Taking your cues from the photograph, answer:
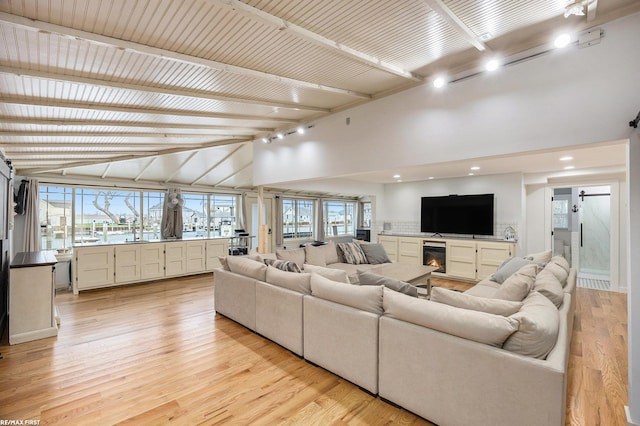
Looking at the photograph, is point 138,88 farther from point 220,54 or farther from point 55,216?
point 55,216

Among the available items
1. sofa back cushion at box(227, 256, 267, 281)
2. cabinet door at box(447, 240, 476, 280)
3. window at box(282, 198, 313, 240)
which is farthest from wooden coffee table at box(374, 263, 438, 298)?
window at box(282, 198, 313, 240)

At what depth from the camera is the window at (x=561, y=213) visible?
6797mm

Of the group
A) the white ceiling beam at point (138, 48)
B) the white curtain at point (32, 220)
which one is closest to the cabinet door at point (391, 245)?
the white ceiling beam at point (138, 48)

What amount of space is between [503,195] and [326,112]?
14.0ft

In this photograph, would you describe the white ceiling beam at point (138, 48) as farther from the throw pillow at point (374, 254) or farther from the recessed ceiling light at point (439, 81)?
the throw pillow at point (374, 254)

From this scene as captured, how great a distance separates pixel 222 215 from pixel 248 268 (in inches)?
222

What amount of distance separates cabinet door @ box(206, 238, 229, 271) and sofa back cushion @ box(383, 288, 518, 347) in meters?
5.81

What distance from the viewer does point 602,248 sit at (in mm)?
6598

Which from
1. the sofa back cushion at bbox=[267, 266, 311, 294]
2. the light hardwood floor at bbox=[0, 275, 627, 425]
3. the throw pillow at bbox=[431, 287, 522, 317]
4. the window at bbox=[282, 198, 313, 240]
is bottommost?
the light hardwood floor at bbox=[0, 275, 627, 425]

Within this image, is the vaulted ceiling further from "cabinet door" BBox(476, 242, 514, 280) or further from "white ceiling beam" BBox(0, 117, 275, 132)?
"cabinet door" BBox(476, 242, 514, 280)

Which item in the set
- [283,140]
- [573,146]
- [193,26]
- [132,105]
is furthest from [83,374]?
[573,146]

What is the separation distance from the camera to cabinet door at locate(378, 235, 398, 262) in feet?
23.4

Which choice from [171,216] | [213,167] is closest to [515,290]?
[213,167]

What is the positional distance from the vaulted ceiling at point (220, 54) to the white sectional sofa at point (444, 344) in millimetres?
2143
